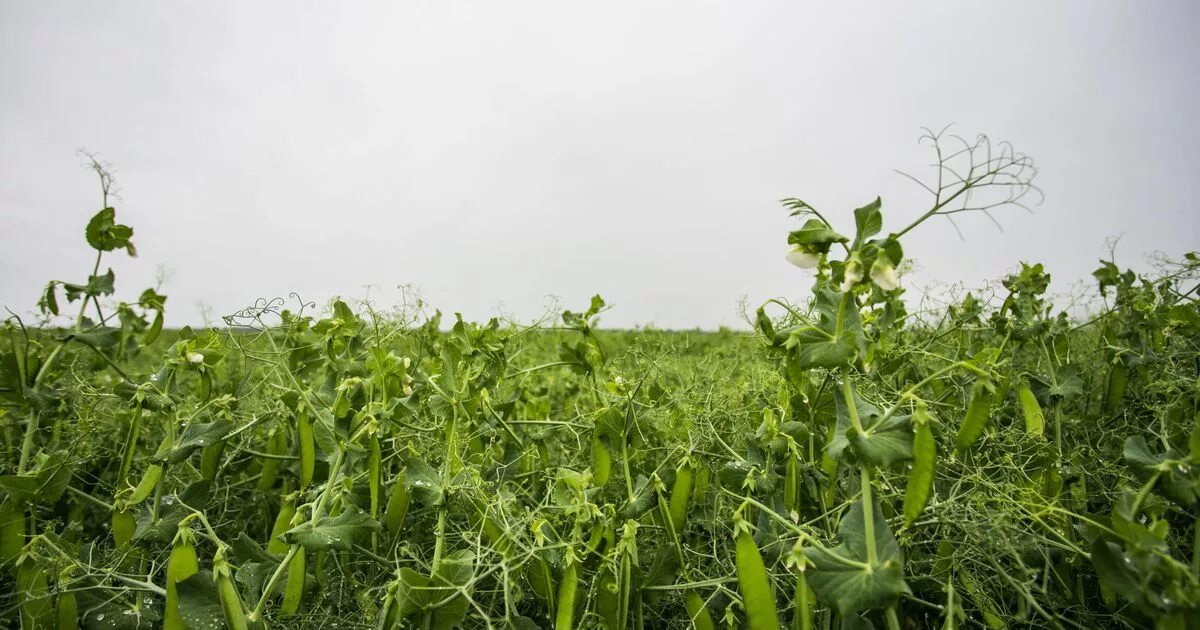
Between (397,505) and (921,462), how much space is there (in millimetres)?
1013

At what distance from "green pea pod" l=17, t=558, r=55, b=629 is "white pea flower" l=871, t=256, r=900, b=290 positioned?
1715 millimetres

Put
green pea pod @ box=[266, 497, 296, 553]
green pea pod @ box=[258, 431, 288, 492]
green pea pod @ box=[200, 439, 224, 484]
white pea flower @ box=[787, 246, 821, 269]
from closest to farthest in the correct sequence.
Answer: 1. white pea flower @ box=[787, 246, 821, 269]
2. green pea pod @ box=[266, 497, 296, 553]
3. green pea pod @ box=[200, 439, 224, 484]
4. green pea pod @ box=[258, 431, 288, 492]

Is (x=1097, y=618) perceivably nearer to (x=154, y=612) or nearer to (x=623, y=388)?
(x=623, y=388)

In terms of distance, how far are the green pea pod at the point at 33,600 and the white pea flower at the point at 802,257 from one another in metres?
1.62

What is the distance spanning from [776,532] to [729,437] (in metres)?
0.46

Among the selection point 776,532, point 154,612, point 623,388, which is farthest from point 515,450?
point 154,612

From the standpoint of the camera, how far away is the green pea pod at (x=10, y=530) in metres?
1.37

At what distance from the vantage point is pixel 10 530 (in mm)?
1372

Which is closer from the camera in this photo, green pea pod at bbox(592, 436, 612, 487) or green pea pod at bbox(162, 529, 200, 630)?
green pea pod at bbox(162, 529, 200, 630)

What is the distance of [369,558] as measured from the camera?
53.4 inches

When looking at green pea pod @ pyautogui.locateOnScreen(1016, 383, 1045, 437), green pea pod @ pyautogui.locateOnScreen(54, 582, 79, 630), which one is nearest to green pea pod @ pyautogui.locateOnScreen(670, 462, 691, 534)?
green pea pod @ pyautogui.locateOnScreen(1016, 383, 1045, 437)

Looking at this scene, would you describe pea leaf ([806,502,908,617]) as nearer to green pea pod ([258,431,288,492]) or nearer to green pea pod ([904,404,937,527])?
green pea pod ([904,404,937,527])

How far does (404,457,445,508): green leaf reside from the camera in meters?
1.23


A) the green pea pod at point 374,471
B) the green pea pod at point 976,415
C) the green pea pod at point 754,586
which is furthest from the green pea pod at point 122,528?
the green pea pod at point 976,415
